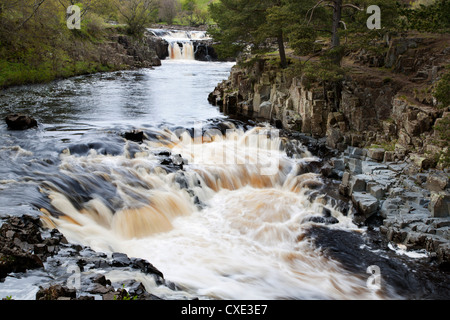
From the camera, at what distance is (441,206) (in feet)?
32.6

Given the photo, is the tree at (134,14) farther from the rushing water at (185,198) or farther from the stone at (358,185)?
the stone at (358,185)

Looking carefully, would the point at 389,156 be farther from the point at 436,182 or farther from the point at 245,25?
the point at 245,25

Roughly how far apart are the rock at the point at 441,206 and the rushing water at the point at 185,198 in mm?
2132

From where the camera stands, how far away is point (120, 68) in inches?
1614

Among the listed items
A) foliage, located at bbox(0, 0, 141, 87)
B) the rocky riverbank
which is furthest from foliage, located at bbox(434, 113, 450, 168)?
foliage, located at bbox(0, 0, 141, 87)

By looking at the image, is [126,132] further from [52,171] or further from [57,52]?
[57,52]

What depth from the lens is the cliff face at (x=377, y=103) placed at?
43.7ft

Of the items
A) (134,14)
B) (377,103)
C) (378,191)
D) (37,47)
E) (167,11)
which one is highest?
(167,11)

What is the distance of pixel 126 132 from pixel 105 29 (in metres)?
33.4

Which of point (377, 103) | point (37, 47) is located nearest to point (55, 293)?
point (377, 103)

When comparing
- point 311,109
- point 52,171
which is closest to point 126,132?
point 52,171

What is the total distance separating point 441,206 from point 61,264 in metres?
9.29

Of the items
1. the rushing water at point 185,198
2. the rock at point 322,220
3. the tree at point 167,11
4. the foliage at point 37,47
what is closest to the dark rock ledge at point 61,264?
the rushing water at point 185,198
